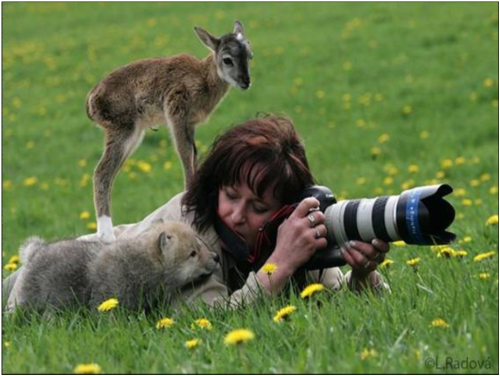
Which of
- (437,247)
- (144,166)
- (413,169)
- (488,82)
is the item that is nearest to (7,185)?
(144,166)

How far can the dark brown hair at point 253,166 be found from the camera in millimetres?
4039

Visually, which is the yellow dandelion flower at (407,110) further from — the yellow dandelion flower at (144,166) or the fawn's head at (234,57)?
the fawn's head at (234,57)

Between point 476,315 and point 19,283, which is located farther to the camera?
point 19,283

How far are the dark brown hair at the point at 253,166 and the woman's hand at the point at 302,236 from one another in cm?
32

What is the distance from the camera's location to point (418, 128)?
13.2m

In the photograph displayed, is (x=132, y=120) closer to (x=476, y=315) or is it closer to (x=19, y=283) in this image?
(x=19, y=283)

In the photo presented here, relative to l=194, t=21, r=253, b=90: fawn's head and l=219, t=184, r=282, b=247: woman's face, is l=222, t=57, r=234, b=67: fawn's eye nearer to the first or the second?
l=194, t=21, r=253, b=90: fawn's head

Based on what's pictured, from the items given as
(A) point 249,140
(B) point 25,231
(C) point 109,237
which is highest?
(A) point 249,140

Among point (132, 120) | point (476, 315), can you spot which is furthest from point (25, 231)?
point (476, 315)

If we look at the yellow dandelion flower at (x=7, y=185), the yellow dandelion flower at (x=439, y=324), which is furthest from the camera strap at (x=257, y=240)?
the yellow dandelion flower at (x=7, y=185)

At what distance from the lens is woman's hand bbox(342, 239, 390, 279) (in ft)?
12.3

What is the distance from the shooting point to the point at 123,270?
413 cm

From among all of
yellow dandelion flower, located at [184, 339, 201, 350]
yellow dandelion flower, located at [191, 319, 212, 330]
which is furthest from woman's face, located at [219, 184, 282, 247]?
yellow dandelion flower, located at [184, 339, 201, 350]

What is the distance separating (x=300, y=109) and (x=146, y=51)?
17.6 feet
